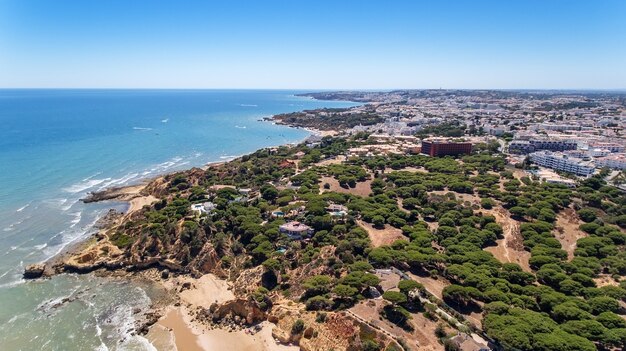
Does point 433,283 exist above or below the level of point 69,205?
above

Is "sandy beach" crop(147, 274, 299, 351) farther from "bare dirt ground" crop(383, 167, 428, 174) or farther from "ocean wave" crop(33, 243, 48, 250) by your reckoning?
"bare dirt ground" crop(383, 167, 428, 174)

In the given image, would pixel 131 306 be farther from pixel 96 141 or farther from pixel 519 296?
pixel 96 141

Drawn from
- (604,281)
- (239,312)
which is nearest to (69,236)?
(239,312)

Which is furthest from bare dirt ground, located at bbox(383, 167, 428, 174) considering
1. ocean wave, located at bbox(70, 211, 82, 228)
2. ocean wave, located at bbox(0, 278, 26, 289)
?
ocean wave, located at bbox(0, 278, 26, 289)

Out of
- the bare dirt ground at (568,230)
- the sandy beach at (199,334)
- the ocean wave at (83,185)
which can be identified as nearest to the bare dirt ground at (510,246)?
the bare dirt ground at (568,230)

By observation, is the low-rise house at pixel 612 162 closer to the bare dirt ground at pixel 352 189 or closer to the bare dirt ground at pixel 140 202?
the bare dirt ground at pixel 352 189

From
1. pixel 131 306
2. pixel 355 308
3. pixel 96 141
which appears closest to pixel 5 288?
pixel 131 306

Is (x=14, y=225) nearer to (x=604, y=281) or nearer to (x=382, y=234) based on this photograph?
(x=382, y=234)
